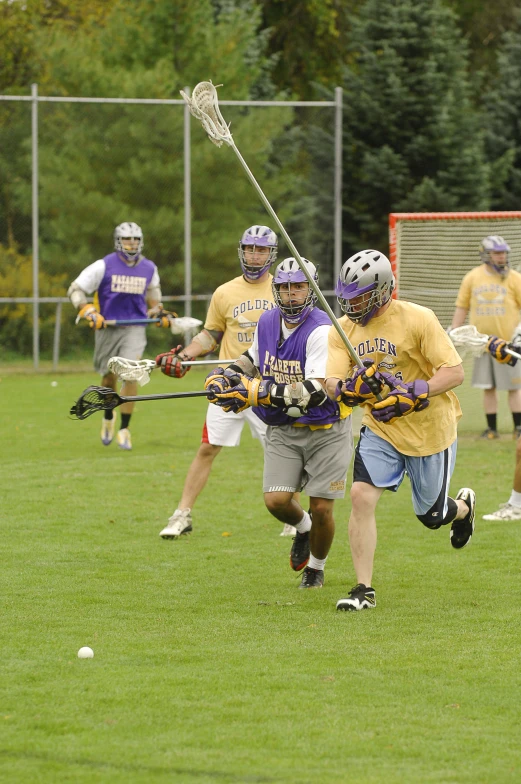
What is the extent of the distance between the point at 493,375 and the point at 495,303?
793mm

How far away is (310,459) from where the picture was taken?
23.5 feet

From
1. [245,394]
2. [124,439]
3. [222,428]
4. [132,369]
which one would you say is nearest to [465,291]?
[124,439]

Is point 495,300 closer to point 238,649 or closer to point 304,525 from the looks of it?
point 304,525

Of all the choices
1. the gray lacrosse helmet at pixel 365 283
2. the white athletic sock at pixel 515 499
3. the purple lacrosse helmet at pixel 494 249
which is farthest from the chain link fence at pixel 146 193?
the gray lacrosse helmet at pixel 365 283

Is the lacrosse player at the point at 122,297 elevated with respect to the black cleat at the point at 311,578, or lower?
elevated

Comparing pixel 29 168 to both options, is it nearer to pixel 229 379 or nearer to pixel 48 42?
pixel 48 42

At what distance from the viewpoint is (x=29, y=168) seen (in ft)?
66.9

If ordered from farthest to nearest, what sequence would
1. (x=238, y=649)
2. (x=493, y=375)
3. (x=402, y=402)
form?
(x=493, y=375), (x=402, y=402), (x=238, y=649)

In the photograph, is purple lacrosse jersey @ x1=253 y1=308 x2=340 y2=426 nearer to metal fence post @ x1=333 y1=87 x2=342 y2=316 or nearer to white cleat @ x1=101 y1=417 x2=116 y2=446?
white cleat @ x1=101 y1=417 x2=116 y2=446

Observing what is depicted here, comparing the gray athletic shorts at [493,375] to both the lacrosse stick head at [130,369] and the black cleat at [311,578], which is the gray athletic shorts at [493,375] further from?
the black cleat at [311,578]

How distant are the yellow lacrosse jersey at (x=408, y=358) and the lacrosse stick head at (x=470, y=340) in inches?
75.0

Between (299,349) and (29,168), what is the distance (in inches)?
565

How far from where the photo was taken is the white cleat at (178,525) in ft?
28.7

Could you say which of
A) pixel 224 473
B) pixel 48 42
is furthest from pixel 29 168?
pixel 224 473
